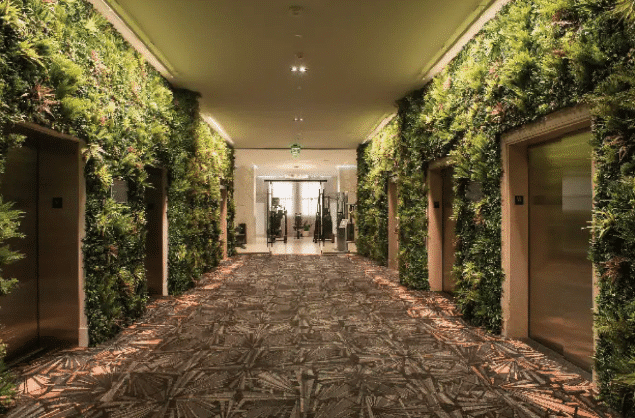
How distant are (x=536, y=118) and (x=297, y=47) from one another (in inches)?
117

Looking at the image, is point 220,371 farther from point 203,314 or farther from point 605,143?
point 605,143

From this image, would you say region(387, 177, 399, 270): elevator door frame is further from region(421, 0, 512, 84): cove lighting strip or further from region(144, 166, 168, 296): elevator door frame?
region(144, 166, 168, 296): elevator door frame

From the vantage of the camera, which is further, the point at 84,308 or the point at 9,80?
the point at 84,308

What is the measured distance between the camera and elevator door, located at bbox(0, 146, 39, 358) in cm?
355

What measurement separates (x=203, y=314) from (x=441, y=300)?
345 centimetres

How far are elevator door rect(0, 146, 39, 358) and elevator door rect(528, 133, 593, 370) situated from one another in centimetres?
483

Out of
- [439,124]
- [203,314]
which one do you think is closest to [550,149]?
[439,124]

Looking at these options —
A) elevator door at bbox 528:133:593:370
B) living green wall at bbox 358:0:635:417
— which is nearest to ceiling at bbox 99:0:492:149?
living green wall at bbox 358:0:635:417

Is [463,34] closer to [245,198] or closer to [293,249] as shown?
[293,249]

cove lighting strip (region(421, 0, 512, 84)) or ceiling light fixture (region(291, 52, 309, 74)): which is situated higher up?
cove lighting strip (region(421, 0, 512, 84))

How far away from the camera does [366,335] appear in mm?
4492

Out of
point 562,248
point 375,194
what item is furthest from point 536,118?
point 375,194

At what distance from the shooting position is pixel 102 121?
416cm

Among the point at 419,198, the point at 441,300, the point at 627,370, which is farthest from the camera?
the point at 419,198
